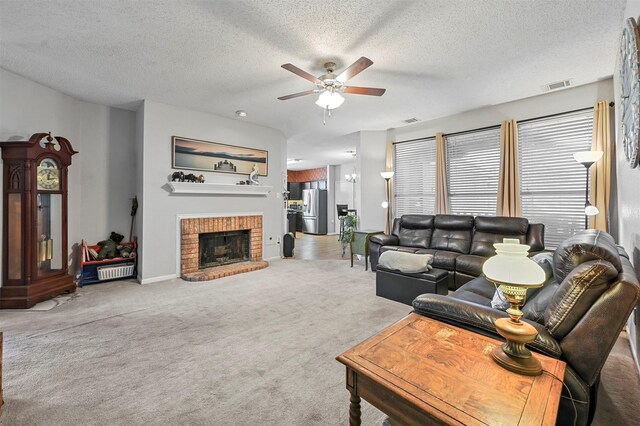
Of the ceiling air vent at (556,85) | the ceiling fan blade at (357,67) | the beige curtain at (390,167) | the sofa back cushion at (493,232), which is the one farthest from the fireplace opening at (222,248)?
the ceiling air vent at (556,85)

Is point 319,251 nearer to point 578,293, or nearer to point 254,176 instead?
point 254,176

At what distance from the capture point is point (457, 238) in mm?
4398

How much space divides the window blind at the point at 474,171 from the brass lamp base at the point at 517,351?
409 centimetres

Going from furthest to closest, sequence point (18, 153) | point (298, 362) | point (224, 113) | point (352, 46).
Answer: point (224, 113) < point (18, 153) < point (352, 46) < point (298, 362)

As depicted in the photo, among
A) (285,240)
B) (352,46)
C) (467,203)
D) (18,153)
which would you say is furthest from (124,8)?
(467,203)

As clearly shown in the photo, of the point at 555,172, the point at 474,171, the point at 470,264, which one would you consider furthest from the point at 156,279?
the point at 555,172

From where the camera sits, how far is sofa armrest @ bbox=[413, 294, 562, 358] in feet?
4.25

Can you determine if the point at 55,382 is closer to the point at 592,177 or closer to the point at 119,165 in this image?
the point at 119,165

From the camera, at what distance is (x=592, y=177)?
359 cm

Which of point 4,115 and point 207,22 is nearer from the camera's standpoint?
point 207,22

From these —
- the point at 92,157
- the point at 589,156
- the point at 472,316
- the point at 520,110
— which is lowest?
the point at 472,316

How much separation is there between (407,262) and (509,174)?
2.43 metres

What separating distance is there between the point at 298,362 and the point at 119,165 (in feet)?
14.7

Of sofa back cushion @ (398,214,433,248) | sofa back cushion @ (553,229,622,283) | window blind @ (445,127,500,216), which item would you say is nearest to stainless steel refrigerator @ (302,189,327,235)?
sofa back cushion @ (398,214,433,248)
